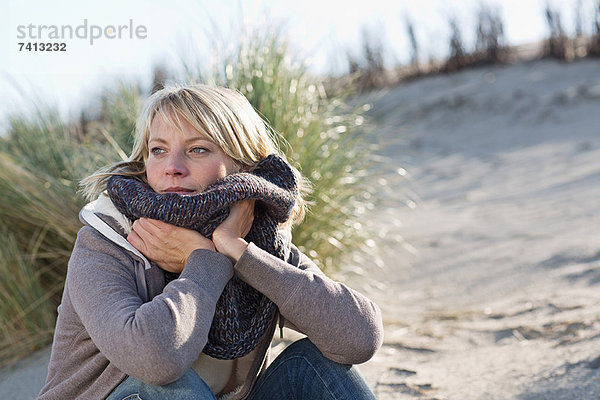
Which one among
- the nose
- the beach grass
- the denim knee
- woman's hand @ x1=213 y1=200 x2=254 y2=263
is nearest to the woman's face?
the nose

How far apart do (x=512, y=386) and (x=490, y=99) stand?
27.5ft

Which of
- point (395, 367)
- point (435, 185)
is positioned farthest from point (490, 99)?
point (395, 367)

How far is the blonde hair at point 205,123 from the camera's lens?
1907 mm

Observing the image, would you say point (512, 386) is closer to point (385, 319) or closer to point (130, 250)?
point (385, 319)

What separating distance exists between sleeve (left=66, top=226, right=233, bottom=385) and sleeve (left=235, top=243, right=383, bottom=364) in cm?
11

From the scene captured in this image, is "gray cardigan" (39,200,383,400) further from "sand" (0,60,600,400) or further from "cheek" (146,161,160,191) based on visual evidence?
"sand" (0,60,600,400)

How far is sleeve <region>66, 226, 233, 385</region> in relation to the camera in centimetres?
153

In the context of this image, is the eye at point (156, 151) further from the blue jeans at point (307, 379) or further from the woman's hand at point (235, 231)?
the blue jeans at point (307, 379)

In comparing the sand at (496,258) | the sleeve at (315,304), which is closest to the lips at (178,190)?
the sleeve at (315,304)

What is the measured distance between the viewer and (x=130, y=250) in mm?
1762

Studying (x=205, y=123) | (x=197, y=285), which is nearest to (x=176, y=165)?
(x=205, y=123)

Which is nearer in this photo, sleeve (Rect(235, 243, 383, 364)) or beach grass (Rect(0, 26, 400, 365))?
sleeve (Rect(235, 243, 383, 364))

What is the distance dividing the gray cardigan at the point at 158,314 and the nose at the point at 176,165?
22cm

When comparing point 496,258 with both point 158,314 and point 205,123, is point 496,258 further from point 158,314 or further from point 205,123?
point 158,314
